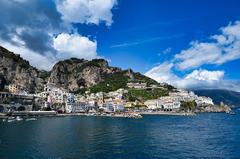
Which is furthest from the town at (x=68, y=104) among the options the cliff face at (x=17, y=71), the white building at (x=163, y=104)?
the cliff face at (x=17, y=71)

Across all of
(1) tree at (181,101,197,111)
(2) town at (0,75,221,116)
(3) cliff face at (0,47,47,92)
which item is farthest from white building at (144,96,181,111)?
(3) cliff face at (0,47,47,92)

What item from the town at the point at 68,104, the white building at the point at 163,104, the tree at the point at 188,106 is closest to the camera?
the town at the point at 68,104

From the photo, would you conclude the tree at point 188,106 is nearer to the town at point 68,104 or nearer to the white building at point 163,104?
the town at point 68,104

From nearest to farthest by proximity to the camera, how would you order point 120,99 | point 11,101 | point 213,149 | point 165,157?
point 165,157 → point 213,149 → point 11,101 → point 120,99

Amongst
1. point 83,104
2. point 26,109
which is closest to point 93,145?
point 26,109

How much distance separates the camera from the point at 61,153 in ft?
136

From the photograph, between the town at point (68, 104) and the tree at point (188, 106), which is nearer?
the town at point (68, 104)

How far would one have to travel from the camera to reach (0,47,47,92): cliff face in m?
168

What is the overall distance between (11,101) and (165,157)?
351 ft

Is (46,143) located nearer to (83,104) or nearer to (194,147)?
(194,147)

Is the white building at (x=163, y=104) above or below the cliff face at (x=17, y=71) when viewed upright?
below

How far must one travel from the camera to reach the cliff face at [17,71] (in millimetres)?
167562

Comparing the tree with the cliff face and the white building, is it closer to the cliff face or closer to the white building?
the white building

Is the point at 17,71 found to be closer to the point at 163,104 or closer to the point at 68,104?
the point at 68,104
